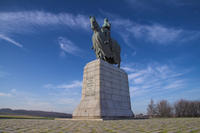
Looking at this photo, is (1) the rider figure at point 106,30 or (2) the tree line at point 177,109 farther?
(2) the tree line at point 177,109

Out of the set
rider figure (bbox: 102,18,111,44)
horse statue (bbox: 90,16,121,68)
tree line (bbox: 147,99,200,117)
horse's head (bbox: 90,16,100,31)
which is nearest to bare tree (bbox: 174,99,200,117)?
tree line (bbox: 147,99,200,117)

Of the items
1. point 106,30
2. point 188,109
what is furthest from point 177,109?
point 106,30

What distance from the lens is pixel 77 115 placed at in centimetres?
1479

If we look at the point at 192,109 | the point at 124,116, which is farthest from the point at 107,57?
the point at 192,109

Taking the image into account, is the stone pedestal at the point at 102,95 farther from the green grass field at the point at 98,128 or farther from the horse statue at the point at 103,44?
the green grass field at the point at 98,128

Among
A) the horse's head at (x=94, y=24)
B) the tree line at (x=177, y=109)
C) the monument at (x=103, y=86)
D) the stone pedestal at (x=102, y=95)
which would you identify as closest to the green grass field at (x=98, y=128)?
the stone pedestal at (x=102, y=95)

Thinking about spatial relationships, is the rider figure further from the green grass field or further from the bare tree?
the bare tree

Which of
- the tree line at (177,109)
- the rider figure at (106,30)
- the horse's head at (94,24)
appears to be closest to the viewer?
the horse's head at (94,24)

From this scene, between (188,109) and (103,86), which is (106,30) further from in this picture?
(188,109)

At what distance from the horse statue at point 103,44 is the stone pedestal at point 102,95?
1903 mm

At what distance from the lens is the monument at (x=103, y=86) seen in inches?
558

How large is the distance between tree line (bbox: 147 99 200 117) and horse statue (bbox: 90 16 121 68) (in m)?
44.1

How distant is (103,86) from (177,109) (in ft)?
184

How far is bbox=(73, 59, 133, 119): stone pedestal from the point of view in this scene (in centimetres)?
1393
